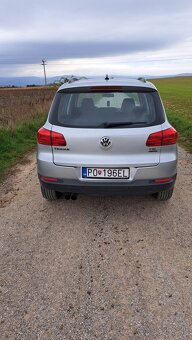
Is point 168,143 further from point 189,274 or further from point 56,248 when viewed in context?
point 56,248

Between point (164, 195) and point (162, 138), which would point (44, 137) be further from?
point (164, 195)

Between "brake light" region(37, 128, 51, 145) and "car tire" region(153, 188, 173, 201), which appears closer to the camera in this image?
"brake light" region(37, 128, 51, 145)

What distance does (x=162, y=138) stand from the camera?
385cm

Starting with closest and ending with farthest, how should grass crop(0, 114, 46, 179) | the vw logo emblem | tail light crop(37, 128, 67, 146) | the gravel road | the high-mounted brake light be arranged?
the gravel road, the vw logo emblem, tail light crop(37, 128, 67, 146), the high-mounted brake light, grass crop(0, 114, 46, 179)

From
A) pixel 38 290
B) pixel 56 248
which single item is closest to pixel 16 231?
pixel 56 248

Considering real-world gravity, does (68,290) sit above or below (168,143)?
below

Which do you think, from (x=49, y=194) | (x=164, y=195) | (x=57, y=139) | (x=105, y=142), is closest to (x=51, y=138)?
(x=57, y=139)

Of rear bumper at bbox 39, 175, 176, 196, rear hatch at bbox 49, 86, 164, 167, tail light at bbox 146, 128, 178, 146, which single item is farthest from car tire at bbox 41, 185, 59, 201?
tail light at bbox 146, 128, 178, 146

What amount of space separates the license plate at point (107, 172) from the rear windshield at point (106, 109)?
0.52 meters

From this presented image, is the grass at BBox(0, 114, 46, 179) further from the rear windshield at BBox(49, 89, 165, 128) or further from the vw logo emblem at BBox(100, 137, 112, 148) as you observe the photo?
the vw logo emblem at BBox(100, 137, 112, 148)

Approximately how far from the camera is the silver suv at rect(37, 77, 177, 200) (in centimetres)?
380

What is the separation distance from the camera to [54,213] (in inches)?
178

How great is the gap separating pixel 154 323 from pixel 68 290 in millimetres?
811

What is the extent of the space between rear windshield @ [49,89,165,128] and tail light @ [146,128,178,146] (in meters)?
0.15
